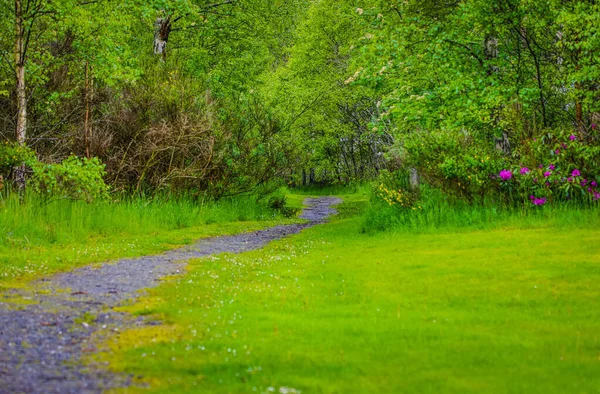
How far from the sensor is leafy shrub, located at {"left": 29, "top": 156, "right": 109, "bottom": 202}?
59.7 ft

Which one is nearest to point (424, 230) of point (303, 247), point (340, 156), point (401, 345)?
point (303, 247)

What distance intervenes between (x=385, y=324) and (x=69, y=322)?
4.15 metres

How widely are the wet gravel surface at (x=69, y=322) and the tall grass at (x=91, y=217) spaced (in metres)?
3.48

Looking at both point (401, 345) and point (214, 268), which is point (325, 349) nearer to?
point (401, 345)

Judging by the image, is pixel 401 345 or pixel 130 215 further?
pixel 130 215

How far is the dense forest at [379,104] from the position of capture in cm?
1906

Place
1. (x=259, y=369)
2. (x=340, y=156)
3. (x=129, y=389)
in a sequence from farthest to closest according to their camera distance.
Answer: (x=340, y=156), (x=259, y=369), (x=129, y=389)

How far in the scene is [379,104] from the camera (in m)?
25.3

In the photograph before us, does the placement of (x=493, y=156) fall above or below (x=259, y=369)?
above

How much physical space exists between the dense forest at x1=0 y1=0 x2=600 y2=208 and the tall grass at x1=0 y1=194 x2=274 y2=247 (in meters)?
0.68

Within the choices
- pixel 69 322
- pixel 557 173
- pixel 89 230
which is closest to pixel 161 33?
pixel 89 230

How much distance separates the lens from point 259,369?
21.3 ft

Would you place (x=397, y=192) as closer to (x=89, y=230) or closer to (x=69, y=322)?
(x=89, y=230)

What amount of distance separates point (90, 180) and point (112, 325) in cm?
1077
